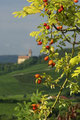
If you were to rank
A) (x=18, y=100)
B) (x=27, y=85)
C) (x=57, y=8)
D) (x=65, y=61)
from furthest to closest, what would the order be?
(x=27, y=85) < (x=18, y=100) < (x=65, y=61) < (x=57, y=8)

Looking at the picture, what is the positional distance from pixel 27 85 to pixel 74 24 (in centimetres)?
4121

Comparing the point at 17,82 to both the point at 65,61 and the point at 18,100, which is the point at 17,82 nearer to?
the point at 18,100

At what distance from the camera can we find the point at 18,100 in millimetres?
23562

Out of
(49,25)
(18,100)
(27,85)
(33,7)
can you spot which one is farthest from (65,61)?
(27,85)

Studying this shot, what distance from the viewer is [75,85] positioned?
10.9 meters

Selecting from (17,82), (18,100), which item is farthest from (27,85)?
(18,100)

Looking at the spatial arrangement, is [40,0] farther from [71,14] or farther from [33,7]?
[71,14]

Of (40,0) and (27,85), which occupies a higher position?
(40,0)

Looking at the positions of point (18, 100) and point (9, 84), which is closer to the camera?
point (18, 100)

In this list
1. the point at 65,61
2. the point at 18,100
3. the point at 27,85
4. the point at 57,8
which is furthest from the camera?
the point at 27,85

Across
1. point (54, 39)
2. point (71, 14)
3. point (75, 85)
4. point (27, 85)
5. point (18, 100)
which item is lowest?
point (27, 85)

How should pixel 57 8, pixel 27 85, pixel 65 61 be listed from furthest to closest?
pixel 27 85 < pixel 65 61 < pixel 57 8

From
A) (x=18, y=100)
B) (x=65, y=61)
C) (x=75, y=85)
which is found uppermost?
(x=65, y=61)

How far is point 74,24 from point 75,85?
2494 millimetres
